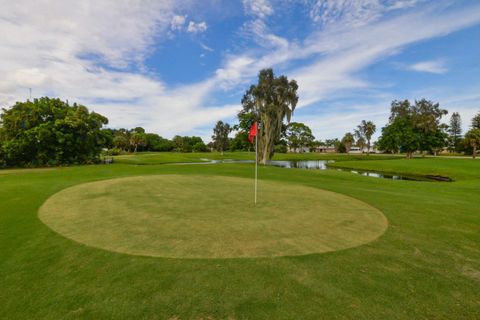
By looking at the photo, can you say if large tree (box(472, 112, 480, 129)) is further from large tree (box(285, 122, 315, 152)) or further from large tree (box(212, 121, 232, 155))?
large tree (box(212, 121, 232, 155))

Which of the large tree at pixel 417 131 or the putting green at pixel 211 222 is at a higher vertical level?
the large tree at pixel 417 131

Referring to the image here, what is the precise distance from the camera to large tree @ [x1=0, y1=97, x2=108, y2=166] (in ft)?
88.5

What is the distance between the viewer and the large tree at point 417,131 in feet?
196

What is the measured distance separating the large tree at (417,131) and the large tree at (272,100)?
144ft

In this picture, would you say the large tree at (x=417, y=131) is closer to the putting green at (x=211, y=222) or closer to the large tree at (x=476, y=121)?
the large tree at (x=476, y=121)

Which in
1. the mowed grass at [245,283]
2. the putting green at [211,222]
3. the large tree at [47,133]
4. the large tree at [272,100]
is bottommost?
the mowed grass at [245,283]

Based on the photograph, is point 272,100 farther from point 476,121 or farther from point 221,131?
point 476,121

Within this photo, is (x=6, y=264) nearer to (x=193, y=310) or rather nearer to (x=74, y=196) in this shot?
(x=193, y=310)

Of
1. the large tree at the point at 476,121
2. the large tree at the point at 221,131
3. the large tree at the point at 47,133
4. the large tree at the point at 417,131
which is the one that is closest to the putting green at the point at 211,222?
the large tree at the point at 47,133

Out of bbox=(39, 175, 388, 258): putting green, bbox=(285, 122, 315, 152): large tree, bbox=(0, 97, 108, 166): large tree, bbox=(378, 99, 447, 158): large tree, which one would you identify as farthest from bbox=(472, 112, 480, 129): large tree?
bbox=(0, 97, 108, 166): large tree

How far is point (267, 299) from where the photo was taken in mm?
3145

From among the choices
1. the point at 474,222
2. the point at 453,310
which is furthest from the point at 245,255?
the point at 474,222

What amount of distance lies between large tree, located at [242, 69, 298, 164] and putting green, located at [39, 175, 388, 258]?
24.2m

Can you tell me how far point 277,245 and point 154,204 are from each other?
5007 mm
